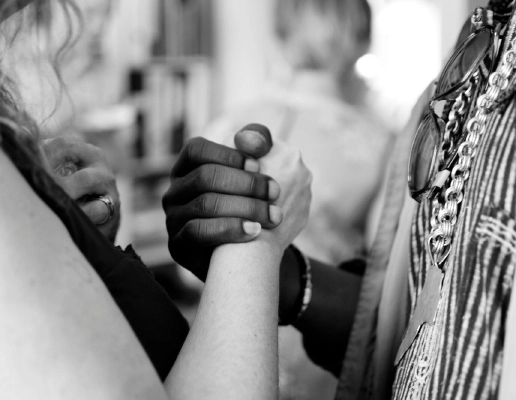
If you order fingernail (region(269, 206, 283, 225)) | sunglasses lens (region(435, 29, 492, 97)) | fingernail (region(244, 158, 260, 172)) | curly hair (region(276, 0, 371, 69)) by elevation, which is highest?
curly hair (region(276, 0, 371, 69))

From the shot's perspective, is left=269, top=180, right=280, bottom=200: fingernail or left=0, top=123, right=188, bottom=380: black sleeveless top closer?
left=0, top=123, right=188, bottom=380: black sleeveless top

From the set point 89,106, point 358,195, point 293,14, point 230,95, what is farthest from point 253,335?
point 230,95

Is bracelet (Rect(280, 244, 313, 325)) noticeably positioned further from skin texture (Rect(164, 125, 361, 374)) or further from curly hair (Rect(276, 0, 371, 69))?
curly hair (Rect(276, 0, 371, 69))

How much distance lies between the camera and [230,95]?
168 inches

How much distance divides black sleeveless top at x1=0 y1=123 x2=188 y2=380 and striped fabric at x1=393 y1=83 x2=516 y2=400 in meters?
0.26

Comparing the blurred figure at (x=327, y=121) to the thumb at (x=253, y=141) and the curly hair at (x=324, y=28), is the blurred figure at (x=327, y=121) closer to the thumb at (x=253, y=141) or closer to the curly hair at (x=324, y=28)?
the curly hair at (x=324, y=28)

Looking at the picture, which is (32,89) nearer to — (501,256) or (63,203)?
(63,203)

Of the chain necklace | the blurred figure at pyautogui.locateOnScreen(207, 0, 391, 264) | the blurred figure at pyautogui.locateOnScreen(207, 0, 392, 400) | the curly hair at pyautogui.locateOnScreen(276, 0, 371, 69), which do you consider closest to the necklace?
the chain necklace

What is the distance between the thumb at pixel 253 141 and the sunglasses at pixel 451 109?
0.76 ft

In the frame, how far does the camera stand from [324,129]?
2.05m

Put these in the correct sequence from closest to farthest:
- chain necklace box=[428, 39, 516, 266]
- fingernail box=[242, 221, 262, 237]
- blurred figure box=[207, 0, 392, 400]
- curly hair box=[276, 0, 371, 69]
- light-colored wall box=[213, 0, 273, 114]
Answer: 1. chain necklace box=[428, 39, 516, 266]
2. fingernail box=[242, 221, 262, 237]
3. blurred figure box=[207, 0, 392, 400]
4. curly hair box=[276, 0, 371, 69]
5. light-colored wall box=[213, 0, 273, 114]

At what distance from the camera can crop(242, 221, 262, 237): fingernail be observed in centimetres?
71

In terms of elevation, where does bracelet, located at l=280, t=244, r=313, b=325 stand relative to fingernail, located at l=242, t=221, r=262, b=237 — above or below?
below

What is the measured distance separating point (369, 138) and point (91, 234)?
5.16 ft
